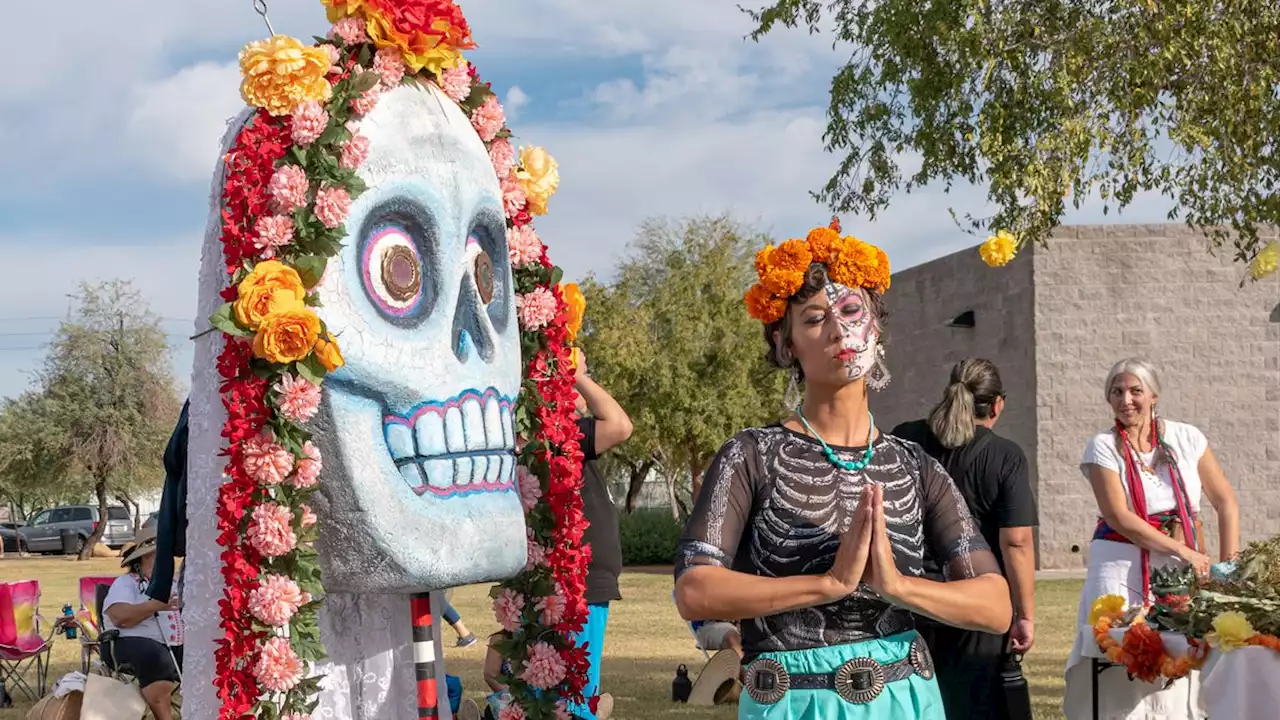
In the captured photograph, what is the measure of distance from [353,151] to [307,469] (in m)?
0.90

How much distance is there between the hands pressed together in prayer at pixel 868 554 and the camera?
2900 mm

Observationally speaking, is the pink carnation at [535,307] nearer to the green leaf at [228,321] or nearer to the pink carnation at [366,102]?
the pink carnation at [366,102]

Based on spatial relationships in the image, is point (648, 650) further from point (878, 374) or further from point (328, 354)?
point (878, 374)

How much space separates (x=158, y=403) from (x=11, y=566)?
970 cm

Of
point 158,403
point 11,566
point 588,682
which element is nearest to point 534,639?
point 588,682

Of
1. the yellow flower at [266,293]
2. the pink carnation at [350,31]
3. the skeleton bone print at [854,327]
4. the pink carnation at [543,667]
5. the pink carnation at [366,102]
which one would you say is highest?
the pink carnation at [350,31]

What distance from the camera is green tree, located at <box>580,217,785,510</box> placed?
29.9 metres

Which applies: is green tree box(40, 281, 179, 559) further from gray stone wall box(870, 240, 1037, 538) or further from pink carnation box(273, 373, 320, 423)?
pink carnation box(273, 373, 320, 423)

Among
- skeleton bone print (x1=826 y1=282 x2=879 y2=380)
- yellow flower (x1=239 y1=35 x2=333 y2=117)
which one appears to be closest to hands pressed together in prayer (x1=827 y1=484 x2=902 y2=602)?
skeleton bone print (x1=826 y1=282 x2=879 y2=380)

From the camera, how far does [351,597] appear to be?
430cm

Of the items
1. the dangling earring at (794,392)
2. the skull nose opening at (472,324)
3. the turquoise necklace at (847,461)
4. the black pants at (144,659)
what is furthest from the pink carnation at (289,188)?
the black pants at (144,659)

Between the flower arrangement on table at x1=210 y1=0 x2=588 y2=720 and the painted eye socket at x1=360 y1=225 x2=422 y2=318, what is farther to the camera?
the painted eye socket at x1=360 y1=225 x2=422 y2=318

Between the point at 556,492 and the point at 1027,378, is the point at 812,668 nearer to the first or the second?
the point at 556,492

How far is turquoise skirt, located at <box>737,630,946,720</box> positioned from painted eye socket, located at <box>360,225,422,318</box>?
1576mm
